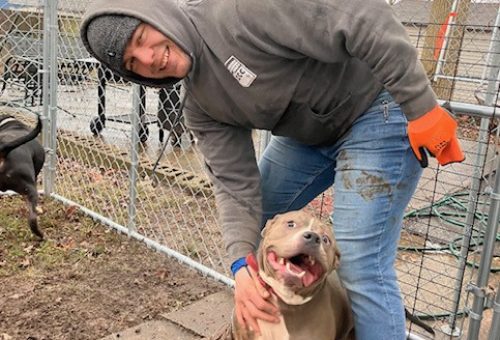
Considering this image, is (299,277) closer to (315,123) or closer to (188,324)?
(315,123)

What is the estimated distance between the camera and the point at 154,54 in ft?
6.44

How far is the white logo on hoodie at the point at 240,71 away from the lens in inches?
78.4

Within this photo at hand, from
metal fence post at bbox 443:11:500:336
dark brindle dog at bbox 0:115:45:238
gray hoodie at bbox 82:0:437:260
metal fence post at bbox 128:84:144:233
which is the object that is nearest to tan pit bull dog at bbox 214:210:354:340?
gray hoodie at bbox 82:0:437:260

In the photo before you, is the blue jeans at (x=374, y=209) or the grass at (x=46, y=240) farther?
the grass at (x=46, y=240)

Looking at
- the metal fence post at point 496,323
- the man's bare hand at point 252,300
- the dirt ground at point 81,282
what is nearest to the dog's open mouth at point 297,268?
the man's bare hand at point 252,300

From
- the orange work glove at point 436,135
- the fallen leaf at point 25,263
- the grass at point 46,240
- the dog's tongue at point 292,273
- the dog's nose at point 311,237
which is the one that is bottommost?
the grass at point 46,240

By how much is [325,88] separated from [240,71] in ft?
1.00

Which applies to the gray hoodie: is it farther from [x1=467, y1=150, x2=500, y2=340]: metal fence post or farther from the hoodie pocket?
[x1=467, y1=150, x2=500, y2=340]: metal fence post

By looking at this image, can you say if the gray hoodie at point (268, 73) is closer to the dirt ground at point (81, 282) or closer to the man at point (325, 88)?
the man at point (325, 88)

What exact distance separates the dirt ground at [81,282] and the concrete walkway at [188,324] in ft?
0.26

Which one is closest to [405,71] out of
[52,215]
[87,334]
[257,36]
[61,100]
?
[257,36]

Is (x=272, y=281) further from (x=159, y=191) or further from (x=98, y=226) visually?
(x=159, y=191)

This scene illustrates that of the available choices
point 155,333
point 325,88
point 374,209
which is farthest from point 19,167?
point 374,209

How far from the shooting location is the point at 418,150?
73.9 inches
